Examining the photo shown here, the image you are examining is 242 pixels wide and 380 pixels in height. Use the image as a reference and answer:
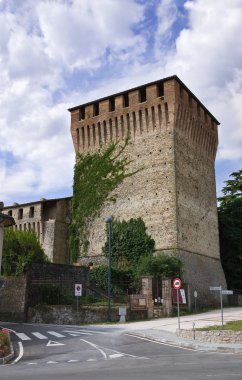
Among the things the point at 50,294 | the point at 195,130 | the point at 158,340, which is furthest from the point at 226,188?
the point at 158,340

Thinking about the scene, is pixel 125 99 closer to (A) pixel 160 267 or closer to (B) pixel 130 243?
(B) pixel 130 243

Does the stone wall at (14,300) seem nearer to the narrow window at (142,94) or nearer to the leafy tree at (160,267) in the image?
the leafy tree at (160,267)

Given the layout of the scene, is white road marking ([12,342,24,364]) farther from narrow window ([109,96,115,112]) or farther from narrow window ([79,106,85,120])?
narrow window ([79,106,85,120])

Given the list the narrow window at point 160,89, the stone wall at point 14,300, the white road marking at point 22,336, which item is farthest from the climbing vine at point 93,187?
the white road marking at point 22,336

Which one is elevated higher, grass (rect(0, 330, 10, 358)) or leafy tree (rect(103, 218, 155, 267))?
leafy tree (rect(103, 218, 155, 267))

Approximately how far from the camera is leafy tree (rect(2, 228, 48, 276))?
31203 millimetres

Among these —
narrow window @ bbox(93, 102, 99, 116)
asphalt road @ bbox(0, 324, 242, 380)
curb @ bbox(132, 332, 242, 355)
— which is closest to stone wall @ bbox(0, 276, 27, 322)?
asphalt road @ bbox(0, 324, 242, 380)

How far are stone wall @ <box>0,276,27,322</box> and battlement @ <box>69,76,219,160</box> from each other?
1634cm

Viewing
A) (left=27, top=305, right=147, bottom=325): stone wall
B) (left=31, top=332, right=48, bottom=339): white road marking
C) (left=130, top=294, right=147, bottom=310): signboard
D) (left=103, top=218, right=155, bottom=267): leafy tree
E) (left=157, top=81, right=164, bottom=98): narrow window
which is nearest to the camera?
(left=31, top=332, right=48, bottom=339): white road marking

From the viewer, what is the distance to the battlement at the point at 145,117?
35281mm

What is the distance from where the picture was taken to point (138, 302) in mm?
25797

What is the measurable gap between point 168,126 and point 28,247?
1478cm

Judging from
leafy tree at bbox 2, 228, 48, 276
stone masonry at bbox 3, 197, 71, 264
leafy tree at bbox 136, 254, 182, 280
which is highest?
stone masonry at bbox 3, 197, 71, 264

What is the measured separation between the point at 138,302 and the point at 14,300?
293 inches
